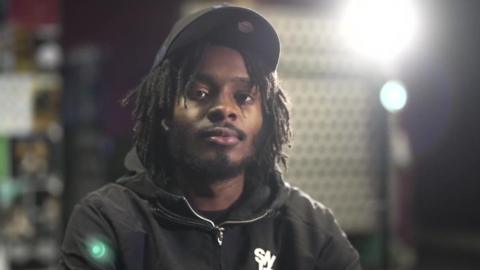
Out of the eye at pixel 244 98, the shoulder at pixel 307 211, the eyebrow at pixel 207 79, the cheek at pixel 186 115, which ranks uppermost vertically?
the eyebrow at pixel 207 79

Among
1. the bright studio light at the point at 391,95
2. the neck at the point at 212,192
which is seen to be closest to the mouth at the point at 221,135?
the neck at the point at 212,192

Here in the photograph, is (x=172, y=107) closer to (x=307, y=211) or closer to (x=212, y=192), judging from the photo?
(x=212, y=192)

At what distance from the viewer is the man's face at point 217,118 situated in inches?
51.5

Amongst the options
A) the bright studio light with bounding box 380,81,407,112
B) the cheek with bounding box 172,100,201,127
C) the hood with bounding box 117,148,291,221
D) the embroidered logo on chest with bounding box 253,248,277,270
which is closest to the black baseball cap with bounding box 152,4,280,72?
the cheek with bounding box 172,100,201,127

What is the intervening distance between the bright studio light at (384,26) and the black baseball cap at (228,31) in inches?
93.2

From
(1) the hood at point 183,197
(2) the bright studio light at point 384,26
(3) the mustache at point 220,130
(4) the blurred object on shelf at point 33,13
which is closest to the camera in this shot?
(3) the mustache at point 220,130

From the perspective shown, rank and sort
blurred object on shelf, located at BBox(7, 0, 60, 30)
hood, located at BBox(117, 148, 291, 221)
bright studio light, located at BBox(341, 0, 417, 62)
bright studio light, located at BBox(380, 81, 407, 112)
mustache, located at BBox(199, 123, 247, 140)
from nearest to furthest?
1. mustache, located at BBox(199, 123, 247, 140)
2. hood, located at BBox(117, 148, 291, 221)
3. bright studio light, located at BBox(341, 0, 417, 62)
4. bright studio light, located at BBox(380, 81, 407, 112)
5. blurred object on shelf, located at BBox(7, 0, 60, 30)

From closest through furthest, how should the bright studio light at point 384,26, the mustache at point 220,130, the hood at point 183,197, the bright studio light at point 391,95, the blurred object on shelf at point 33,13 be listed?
1. the mustache at point 220,130
2. the hood at point 183,197
3. the bright studio light at point 384,26
4. the bright studio light at point 391,95
5. the blurred object on shelf at point 33,13

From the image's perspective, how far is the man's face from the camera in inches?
51.5

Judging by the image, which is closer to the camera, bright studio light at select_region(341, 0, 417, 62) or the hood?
the hood

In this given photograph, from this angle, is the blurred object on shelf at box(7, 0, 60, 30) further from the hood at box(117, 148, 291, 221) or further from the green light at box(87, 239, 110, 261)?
the green light at box(87, 239, 110, 261)

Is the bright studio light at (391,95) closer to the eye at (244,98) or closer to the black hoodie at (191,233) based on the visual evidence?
the black hoodie at (191,233)

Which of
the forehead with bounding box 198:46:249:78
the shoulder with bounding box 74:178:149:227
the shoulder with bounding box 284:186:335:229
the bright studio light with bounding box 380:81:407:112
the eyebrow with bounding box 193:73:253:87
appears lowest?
the bright studio light with bounding box 380:81:407:112

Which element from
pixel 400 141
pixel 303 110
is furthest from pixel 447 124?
pixel 303 110
